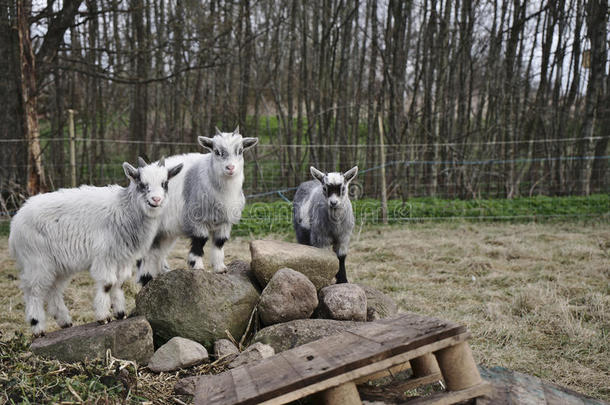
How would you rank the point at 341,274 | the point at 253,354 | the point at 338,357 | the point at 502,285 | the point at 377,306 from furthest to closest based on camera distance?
1. the point at 502,285
2. the point at 341,274
3. the point at 377,306
4. the point at 253,354
5. the point at 338,357

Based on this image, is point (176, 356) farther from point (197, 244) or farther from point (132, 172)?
point (132, 172)

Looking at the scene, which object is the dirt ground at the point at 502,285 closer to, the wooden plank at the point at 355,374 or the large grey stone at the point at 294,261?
the large grey stone at the point at 294,261

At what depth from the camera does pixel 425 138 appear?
12375 mm

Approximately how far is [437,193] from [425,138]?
4.82 feet

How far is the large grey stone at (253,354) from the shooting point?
3379mm

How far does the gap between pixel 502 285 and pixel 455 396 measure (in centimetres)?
369

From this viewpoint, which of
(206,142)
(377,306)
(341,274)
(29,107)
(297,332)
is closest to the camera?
(297,332)

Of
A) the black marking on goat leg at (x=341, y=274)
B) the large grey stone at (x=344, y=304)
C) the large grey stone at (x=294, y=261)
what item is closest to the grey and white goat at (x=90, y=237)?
the large grey stone at (x=294, y=261)

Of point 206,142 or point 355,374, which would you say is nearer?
point 355,374

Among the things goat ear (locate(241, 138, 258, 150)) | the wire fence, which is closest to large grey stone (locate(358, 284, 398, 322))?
goat ear (locate(241, 138, 258, 150))

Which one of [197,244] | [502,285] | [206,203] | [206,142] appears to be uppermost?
[206,142]

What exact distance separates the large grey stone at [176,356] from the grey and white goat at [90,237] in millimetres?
483

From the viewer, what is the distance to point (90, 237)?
3.46 metres

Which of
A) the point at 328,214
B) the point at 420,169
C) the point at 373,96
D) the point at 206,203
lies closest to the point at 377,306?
the point at 328,214
